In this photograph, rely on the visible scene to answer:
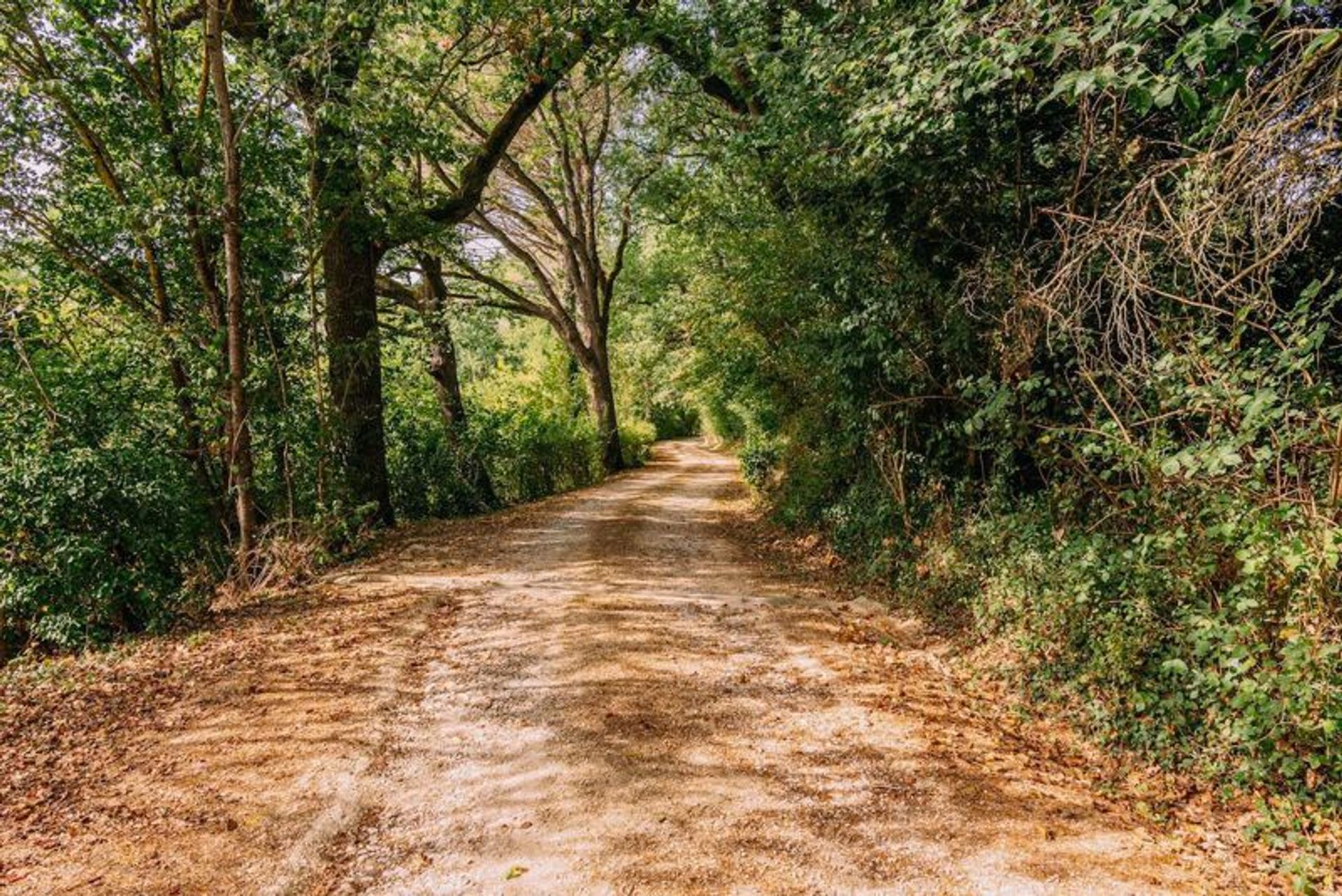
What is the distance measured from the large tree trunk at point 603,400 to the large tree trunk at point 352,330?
11.0 meters

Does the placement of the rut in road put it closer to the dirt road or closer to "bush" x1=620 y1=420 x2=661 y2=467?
the dirt road

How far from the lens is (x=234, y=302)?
7973mm

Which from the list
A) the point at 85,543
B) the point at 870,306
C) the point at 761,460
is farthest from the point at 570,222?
the point at 85,543

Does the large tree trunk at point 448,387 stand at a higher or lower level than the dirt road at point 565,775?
higher

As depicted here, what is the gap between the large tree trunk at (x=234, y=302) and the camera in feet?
24.5

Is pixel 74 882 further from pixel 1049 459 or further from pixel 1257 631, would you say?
pixel 1049 459

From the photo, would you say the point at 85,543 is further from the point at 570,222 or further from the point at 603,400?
the point at 570,222

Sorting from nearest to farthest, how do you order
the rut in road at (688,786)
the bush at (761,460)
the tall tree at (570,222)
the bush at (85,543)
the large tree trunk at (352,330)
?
the rut in road at (688,786) → the bush at (85,543) → the large tree trunk at (352,330) → the bush at (761,460) → the tall tree at (570,222)

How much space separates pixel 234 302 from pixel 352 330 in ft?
7.28

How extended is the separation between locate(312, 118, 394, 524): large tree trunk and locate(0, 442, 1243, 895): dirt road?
3625mm

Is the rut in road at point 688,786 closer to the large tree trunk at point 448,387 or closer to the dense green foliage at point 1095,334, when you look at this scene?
the dense green foliage at point 1095,334

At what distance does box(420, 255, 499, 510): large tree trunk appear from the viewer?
46.2 ft

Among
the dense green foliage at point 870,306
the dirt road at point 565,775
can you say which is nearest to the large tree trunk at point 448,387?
the dense green foliage at point 870,306

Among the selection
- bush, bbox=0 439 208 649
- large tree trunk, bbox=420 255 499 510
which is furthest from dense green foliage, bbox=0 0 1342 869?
large tree trunk, bbox=420 255 499 510
